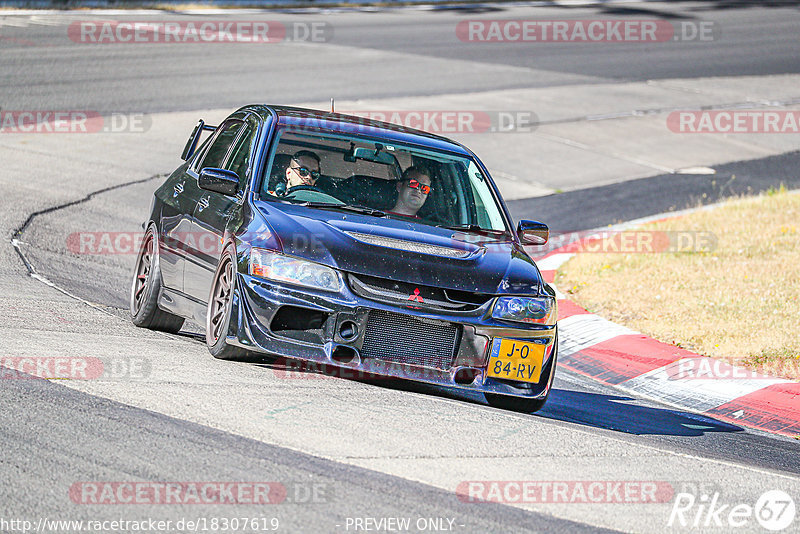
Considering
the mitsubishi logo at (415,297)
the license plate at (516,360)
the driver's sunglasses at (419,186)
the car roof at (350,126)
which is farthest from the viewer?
the car roof at (350,126)

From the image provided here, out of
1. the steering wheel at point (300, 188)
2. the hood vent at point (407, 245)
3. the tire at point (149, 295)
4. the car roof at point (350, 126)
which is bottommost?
the tire at point (149, 295)

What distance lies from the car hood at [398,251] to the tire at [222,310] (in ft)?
1.18

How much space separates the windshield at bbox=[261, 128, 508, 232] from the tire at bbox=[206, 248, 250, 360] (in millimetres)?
601

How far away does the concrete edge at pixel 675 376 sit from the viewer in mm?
8203

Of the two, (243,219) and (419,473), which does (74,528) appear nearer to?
(419,473)

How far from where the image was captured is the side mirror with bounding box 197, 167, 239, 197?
723 cm

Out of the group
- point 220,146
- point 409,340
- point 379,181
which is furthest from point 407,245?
point 220,146

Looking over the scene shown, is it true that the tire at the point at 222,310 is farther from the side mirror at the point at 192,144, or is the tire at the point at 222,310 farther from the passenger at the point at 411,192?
the side mirror at the point at 192,144

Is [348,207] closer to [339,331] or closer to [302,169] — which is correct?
[302,169]

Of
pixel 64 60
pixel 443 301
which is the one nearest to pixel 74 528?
pixel 443 301

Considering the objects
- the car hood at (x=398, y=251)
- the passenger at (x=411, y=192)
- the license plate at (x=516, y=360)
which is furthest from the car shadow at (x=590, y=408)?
the passenger at (x=411, y=192)

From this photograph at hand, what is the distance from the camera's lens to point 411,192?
7.73 m

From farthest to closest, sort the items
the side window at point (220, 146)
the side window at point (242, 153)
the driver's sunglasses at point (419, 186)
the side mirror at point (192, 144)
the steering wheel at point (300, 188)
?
the side mirror at point (192, 144) → the side window at point (220, 146) → the driver's sunglasses at point (419, 186) → the side window at point (242, 153) → the steering wheel at point (300, 188)

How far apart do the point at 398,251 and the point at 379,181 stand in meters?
1.16
